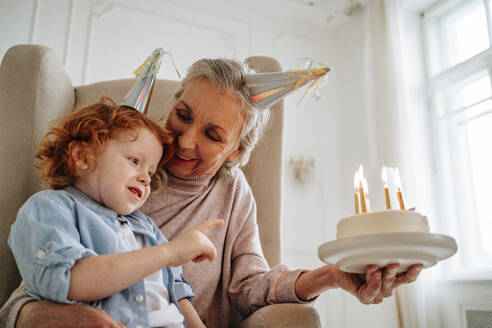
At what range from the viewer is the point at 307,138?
14.2 ft

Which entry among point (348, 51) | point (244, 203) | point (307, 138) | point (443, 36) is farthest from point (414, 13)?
point (244, 203)

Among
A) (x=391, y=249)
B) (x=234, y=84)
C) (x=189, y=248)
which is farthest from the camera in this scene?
(x=234, y=84)

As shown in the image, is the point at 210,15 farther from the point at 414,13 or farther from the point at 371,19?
the point at 414,13

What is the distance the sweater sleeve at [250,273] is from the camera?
1254 mm

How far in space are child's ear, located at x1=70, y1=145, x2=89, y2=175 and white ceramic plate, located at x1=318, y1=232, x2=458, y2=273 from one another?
588 mm

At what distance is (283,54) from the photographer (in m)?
4.46

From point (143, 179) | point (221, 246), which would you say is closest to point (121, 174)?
point (143, 179)

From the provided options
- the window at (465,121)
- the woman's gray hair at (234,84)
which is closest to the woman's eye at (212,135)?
the woman's gray hair at (234,84)

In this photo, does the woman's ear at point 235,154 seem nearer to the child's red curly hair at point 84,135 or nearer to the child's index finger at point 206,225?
the child's red curly hair at point 84,135

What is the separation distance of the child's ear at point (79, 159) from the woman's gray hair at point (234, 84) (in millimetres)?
532

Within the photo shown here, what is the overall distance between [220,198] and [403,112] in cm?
246

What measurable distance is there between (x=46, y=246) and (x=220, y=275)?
76 centimetres

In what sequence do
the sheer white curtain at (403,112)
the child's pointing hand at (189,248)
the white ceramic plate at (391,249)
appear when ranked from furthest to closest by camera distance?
the sheer white curtain at (403,112)
the child's pointing hand at (189,248)
the white ceramic plate at (391,249)

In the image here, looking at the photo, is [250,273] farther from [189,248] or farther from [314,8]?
[314,8]
